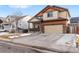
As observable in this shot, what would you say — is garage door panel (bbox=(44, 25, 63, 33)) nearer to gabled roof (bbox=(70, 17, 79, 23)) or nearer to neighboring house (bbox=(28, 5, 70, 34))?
neighboring house (bbox=(28, 5, 70, 34))

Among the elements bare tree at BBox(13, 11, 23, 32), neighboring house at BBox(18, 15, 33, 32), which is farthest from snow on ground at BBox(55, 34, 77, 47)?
bare tree at BBox(13, 11, 23, 32)

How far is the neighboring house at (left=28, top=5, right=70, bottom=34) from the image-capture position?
2.59 metres

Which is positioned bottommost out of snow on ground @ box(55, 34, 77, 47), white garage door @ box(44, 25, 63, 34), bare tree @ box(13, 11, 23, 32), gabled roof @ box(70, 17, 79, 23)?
snow on ground @ box(55, 34, 77, 47)

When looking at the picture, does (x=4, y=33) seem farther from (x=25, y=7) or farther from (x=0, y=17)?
(x=25, y=7)

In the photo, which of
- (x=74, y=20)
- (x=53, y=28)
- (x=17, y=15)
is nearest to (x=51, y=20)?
(x=53, y=28)

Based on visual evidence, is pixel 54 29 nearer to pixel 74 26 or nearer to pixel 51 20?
pixel 51 20

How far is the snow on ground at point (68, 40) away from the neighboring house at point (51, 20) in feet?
0.28

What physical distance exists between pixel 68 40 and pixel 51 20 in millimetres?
351

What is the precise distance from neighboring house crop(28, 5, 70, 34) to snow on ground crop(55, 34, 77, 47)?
86 mm

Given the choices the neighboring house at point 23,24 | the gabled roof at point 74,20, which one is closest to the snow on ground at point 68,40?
the gabled roof at point 74,20

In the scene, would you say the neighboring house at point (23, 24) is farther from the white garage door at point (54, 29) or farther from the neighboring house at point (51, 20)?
the white garage door at point (54, 29)

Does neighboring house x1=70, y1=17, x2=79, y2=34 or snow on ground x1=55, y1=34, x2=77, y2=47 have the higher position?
neighboring house x1=70, y1=17, x2=79, y2=34
